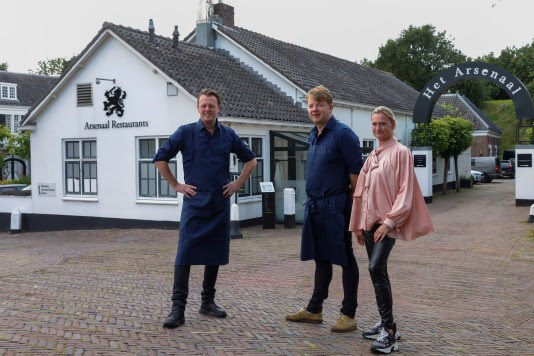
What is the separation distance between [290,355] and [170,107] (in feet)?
40.5

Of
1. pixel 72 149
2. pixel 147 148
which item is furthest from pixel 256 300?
pixel 72 149

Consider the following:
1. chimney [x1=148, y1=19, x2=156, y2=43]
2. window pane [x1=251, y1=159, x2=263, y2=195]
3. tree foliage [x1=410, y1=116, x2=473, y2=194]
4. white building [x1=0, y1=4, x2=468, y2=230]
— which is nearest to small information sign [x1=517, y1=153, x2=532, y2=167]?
tree foliage [x1=410, y1=116, x2=473, y2=194]

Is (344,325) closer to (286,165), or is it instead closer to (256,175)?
(256,175)

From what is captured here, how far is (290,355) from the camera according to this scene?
505cm

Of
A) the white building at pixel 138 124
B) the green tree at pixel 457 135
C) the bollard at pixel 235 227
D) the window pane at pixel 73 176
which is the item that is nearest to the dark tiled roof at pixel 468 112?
the green tree at pixel 457 135

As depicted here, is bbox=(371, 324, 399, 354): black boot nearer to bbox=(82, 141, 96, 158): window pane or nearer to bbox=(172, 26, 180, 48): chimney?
bbox=(82, 141, 96, 158): window pane

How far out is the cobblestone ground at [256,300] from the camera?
538cm

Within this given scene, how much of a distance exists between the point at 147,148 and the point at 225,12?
8.25 meters

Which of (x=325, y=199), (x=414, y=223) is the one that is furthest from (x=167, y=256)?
(x=414, y=223)

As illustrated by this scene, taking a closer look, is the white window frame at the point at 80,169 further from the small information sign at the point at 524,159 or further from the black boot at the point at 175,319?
the small information sign at the point at 524,159

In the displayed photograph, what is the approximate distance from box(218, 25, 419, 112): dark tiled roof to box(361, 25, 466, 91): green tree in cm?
3441

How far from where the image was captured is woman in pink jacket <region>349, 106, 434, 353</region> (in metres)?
5.10

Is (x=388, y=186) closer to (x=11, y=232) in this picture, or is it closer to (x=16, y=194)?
(x=11, y=232)

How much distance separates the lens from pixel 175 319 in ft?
18.9
